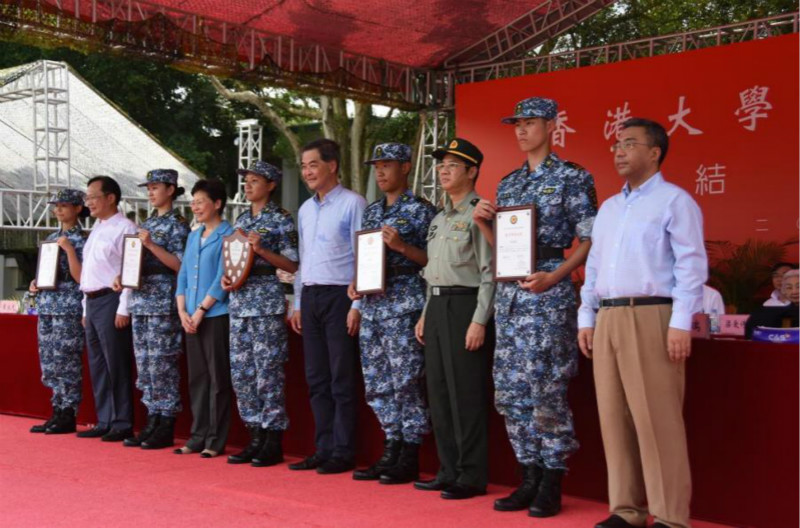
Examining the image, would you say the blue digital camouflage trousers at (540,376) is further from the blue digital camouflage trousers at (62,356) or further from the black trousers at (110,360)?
the blue digital camouflage trousers at (62,356)

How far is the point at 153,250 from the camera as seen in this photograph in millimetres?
5445

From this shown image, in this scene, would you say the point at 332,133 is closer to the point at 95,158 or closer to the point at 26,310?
the point at 95,158

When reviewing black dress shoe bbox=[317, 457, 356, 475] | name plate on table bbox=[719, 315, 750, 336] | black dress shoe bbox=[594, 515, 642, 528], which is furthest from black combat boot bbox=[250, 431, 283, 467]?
name plate on table bbox=[719, 315, 750, 336]

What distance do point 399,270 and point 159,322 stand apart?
1.62 m

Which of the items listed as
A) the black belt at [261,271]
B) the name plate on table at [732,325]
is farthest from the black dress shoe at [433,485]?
the name plate on table at [732,325]

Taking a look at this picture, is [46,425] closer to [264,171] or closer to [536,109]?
[264,171]

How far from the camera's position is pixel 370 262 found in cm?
446

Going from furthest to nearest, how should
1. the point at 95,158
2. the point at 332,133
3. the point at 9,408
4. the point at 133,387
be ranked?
the point at 95,158
the point at 332,133
the point at 9,408
the point at 133,387

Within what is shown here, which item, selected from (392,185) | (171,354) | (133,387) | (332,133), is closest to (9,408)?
(133,387)

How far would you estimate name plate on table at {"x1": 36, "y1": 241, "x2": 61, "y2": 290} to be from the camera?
606 cm

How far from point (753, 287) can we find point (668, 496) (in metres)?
4.93

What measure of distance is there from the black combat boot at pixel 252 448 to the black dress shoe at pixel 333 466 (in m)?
0.42

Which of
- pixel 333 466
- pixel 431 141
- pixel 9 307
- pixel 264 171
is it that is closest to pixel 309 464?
pixel 333 466

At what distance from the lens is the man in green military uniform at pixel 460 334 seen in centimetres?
415
